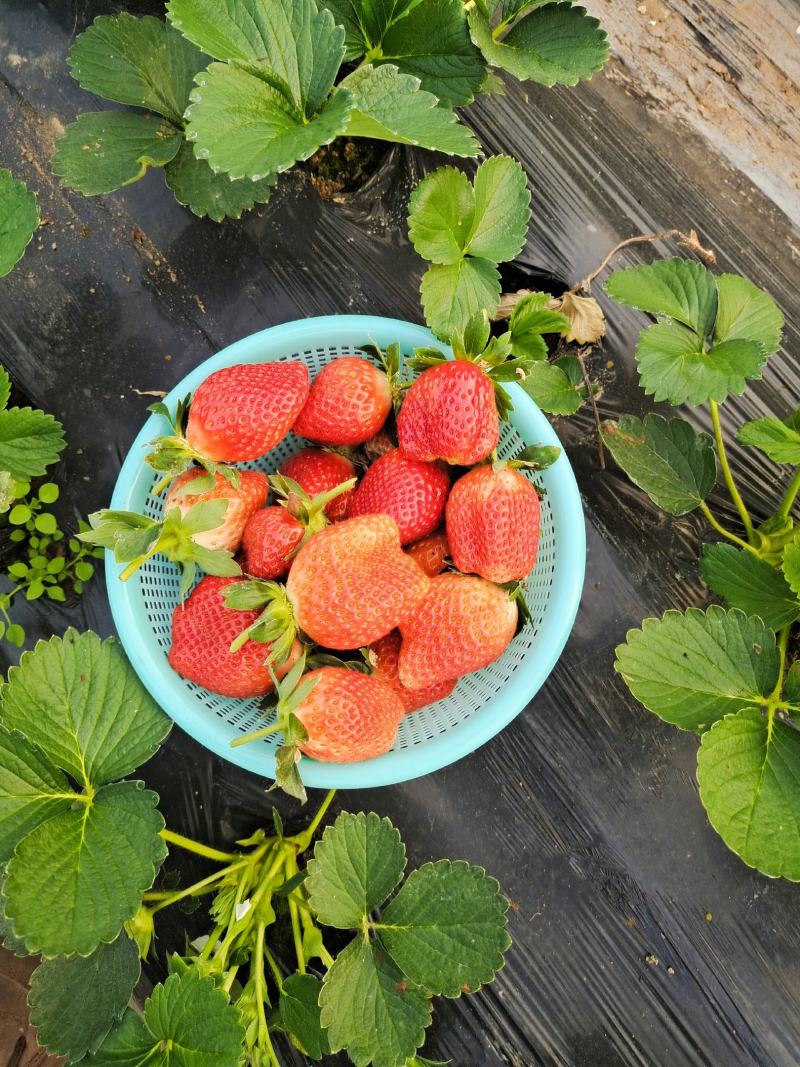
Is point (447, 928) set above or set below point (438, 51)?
below

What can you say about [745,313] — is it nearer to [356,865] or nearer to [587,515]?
[587,515]

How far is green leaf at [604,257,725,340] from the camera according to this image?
100cm

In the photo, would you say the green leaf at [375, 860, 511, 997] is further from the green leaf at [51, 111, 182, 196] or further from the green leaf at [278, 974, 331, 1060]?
the green leaf at [51, 111, 182, 196]

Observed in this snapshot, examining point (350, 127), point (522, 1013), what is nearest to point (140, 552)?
point (350, 127)

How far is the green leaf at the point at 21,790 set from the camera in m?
0.89

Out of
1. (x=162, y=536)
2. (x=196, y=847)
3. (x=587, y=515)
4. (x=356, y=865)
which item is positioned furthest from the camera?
(x=587, y=515)

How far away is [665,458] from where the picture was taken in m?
1.08

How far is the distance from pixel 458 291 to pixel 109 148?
470 millimetres

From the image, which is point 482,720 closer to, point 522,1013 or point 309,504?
point 309,504

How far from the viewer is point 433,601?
35.9 inches

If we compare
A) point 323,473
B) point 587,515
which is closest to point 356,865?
point 323,473

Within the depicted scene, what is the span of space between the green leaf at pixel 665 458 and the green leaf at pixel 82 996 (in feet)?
2.74

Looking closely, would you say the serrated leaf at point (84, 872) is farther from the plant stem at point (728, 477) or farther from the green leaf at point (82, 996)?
the plant stem at point (728, 477)

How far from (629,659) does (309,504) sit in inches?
16.1
